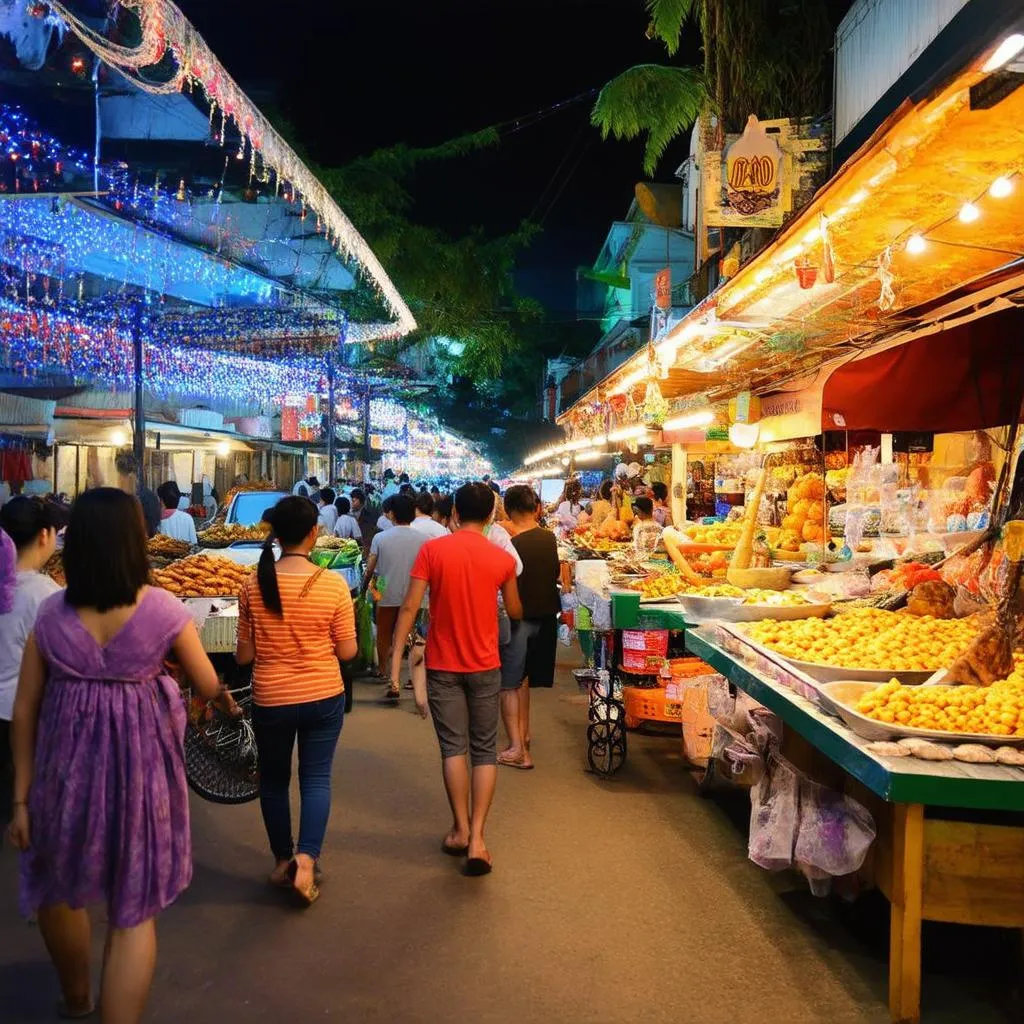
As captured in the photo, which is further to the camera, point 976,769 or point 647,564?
point 647,564

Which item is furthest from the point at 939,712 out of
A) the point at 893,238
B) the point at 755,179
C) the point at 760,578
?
the point at 755,179

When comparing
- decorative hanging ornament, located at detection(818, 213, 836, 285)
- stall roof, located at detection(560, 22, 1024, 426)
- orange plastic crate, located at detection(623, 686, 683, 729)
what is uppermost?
stall roof, located at detection(560, 22, 1024, 426)

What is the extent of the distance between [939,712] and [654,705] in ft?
14.1

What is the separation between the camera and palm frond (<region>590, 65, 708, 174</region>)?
619 inches

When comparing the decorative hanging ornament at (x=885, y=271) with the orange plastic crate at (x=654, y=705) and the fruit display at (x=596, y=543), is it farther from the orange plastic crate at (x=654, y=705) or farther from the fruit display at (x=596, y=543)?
the fruit display at (x=596, y=543)

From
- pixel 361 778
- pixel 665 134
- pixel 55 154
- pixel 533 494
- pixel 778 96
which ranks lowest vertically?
pixel 361 778

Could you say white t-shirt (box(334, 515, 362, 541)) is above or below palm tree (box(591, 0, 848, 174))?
below

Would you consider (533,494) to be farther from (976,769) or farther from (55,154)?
(55,154)

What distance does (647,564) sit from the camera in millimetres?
9273

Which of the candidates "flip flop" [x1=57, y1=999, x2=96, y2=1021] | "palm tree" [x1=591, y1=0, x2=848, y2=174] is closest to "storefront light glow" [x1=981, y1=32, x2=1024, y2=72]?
"flip flop" [x1=57, y1=999, x2=96, y2=1021]

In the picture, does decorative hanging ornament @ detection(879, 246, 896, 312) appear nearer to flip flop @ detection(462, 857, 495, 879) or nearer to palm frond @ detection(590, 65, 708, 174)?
flip flop @ detection(462, 857, 495, 879)

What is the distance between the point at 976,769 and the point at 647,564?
19.6 feet

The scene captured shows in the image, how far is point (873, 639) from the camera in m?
4.93

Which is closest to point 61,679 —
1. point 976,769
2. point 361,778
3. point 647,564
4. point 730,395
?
point 976,769
